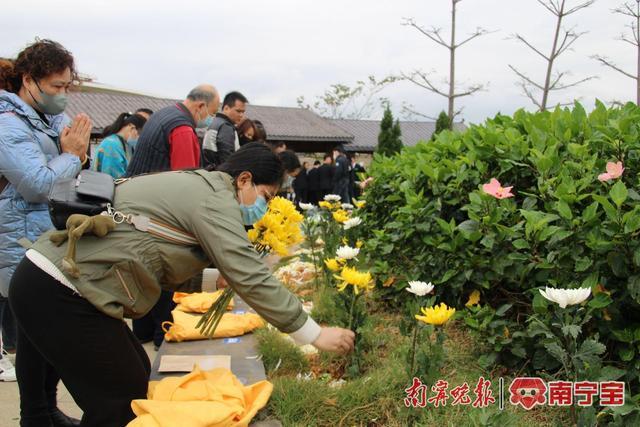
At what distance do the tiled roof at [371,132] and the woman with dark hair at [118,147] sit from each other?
59.7 ft

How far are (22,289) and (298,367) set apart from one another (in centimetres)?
165

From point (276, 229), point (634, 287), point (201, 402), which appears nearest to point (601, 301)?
point (634, 287)

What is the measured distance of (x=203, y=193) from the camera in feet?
7.00

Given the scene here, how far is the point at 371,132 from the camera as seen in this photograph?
25734 millimetres

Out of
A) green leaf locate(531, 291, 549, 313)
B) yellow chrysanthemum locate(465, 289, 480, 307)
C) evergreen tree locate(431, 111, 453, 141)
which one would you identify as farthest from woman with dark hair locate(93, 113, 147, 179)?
evergreen tree locate(431, 111, 453, 141)

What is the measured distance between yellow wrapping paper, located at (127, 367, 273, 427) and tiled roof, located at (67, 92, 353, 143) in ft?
45.8

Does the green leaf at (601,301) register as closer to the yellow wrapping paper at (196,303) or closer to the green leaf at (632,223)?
the green leaf at (632,223)

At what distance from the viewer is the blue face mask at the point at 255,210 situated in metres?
2.57

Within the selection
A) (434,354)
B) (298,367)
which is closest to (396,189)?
(298,367)

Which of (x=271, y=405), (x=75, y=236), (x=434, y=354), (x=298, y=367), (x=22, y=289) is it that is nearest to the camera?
(x=75, y=236)

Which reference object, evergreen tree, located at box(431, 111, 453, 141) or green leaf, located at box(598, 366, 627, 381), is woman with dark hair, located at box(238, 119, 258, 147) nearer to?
green leaf, located at box(598, 366, 627, 381)

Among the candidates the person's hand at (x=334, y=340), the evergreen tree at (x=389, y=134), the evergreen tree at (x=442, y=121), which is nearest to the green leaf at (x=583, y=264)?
the person's hand at (x=334, y=340)

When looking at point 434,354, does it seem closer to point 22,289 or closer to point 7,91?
point 22,289

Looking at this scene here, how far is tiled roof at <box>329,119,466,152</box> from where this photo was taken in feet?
78.2
